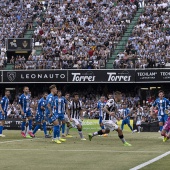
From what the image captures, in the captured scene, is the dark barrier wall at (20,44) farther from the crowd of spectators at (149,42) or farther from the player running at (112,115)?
the player running at (112,115)

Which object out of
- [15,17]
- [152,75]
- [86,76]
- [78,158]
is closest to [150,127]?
[152,75]

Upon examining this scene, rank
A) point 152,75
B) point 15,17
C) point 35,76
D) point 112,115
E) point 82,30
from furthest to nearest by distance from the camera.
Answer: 1. point 15,17
2. point 82,30
3. point 35,76
4. point 152,75
5. point 112,115

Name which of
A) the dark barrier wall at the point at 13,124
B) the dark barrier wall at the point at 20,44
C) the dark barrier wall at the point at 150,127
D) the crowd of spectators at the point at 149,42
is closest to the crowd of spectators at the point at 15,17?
the dark barrier wall at the point at 20,44

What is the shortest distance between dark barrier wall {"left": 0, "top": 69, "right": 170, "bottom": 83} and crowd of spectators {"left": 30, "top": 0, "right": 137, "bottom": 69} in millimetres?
597

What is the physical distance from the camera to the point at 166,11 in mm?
50875

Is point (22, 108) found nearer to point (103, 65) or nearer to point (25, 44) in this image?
point (103, 65)

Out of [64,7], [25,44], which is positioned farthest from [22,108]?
[64,7]

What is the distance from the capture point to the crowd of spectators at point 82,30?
4803 centimetres

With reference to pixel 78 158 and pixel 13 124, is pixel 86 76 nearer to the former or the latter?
pixel 13 124

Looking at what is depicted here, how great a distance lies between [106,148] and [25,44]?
104 feet

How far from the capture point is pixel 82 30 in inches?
2021

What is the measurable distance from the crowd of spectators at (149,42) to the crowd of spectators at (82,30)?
4.88 ft

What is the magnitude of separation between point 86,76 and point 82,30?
5.37 m

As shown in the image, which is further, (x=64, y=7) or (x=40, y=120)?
(x=64, y=7)
